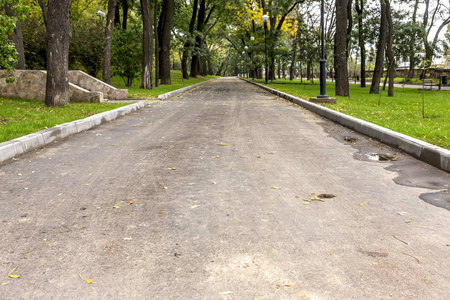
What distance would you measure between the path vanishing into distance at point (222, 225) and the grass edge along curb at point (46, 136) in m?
0.24

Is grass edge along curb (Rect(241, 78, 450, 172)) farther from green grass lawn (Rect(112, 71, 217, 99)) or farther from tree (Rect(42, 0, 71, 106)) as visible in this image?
green grass lawn (Rect(112, 71, 217, 99))

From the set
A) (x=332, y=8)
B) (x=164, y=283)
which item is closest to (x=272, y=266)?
(x=164, y=283)

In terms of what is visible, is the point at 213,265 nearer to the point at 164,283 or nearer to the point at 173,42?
the point at 164,283

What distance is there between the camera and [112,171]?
17.1 ft

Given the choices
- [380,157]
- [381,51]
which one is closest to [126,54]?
[381,51]

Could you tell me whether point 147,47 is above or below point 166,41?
below

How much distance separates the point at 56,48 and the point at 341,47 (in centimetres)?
1145

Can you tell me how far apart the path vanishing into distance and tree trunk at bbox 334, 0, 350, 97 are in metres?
11.9

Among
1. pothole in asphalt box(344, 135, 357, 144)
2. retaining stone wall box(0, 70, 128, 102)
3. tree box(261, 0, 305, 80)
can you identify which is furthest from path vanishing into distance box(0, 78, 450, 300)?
tree box(261, 0, 305, 80)

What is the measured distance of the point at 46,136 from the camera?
714 centimetres

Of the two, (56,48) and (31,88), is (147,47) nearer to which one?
(31,88)

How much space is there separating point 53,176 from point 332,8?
38.5 m

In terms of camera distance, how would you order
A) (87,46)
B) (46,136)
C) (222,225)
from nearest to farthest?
(222,225), (46,136), (87,46)

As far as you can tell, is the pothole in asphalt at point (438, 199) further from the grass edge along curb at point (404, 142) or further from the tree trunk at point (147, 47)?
the tree trunk at point (147, 47)
